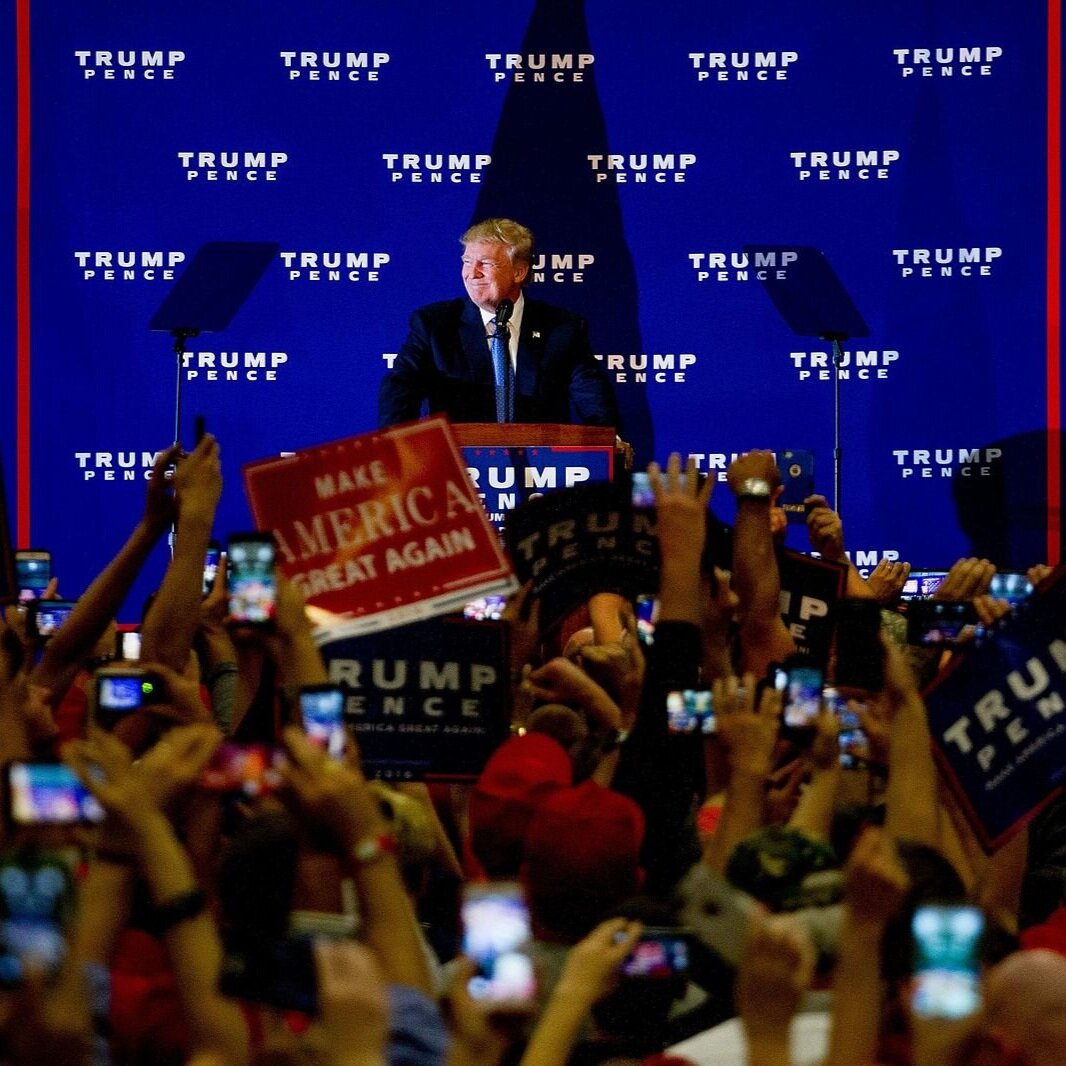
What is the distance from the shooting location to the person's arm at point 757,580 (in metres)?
3.88

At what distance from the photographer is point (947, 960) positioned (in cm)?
184

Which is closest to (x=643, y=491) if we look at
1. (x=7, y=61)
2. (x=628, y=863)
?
(x=628, y=863)

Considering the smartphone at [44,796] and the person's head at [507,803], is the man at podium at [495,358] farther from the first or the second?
the smartphone at [44,796]

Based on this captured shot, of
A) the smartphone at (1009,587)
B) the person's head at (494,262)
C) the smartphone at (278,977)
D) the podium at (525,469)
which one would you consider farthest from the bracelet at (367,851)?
the person's head at (494,262)

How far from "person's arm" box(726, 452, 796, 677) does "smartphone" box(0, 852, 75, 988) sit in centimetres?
217

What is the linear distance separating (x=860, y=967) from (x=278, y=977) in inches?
23.7

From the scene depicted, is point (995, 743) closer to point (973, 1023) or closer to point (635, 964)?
point (635, 964)

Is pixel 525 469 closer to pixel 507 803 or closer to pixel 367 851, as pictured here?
pixel 507 803

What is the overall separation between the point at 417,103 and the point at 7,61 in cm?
203

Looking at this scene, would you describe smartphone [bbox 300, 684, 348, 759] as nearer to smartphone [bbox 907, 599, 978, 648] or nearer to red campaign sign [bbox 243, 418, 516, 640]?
red campaign sign [bbox 243, 418, 516, 640]

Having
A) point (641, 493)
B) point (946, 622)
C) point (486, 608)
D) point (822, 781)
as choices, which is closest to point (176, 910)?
point (822, 781)

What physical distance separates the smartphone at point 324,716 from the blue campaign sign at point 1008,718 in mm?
1060

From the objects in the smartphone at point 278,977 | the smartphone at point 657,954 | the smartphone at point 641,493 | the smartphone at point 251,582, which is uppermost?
the smartphone at point 641,493

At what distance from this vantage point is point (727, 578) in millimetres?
4031
